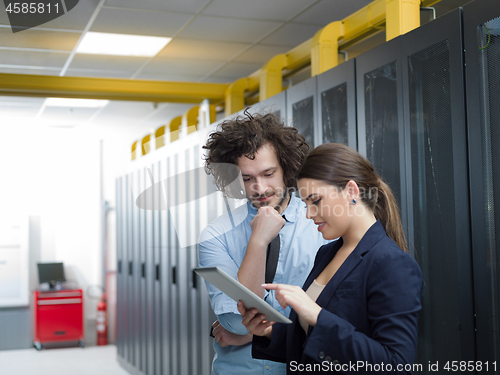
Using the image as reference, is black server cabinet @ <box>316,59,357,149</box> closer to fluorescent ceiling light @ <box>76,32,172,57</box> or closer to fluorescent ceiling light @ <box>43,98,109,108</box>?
fluorescent ceiling light @ <box>76,32,172,57</box>

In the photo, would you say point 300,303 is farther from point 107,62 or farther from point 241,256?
point 107,62

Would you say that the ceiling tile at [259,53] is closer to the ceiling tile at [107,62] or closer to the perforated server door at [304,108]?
the ceiling tile at [107,62]

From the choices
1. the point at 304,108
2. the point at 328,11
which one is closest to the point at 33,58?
the point at 328,11

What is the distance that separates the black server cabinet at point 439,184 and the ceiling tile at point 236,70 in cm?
272

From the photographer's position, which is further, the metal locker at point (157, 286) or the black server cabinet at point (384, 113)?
the metal locker at point (157, 286)

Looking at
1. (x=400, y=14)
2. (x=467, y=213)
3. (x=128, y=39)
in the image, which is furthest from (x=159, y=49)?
(x=467, y=213)

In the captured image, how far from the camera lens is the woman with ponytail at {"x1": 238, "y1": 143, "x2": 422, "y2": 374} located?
1.12 m

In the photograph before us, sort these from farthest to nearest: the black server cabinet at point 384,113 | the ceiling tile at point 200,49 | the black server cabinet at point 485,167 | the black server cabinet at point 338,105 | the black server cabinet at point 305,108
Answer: the ceiling tile at point 200,49
the black server cabinet at point 305,108
the black server cabinet at point 338,105
the black server cabinet at point 384,113
the black server cabinet at point 485,167

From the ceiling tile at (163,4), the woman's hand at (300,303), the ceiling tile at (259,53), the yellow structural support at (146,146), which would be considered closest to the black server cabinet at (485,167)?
the woman's hand at (300,303)

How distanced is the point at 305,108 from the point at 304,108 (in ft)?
0.03

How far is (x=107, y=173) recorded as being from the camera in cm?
752

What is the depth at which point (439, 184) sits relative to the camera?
1.82 m

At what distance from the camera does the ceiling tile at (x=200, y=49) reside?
4.04 m

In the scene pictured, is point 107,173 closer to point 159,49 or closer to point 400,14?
point 159,49
